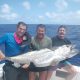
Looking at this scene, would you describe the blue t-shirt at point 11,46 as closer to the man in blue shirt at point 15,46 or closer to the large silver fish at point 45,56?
the man in blue shirt at point 15,46

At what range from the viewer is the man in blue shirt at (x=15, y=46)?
4.43m

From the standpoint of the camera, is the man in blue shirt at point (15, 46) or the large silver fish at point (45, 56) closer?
the large silver fish at point (45, 56)

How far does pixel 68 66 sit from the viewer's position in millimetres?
5266

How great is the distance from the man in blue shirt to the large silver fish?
13 cm

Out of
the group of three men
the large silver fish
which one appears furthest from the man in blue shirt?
the large silver fish

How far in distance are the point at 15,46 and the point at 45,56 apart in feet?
1.91

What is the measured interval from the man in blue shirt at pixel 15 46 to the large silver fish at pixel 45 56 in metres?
0.13

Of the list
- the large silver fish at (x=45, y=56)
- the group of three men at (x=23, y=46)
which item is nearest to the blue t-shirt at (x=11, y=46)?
the group of three men at (x=23, y=46)

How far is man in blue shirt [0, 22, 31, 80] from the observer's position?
4.43 meters

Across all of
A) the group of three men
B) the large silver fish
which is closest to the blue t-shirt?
the group of three men

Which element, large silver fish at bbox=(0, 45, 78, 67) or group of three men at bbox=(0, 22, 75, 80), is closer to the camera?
large silver fish at bbox=(0, 45, 78, 67)

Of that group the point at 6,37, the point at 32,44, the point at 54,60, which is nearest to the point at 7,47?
the point at 6,37

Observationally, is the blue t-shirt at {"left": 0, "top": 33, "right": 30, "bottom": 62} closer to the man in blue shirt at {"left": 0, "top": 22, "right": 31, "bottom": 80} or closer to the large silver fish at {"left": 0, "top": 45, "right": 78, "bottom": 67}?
the man in blue shirt at {"left": 0, "top": 22, "right": 31, "bottom": 80}

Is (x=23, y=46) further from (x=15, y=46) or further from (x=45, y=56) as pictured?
(x=45, y=56)
